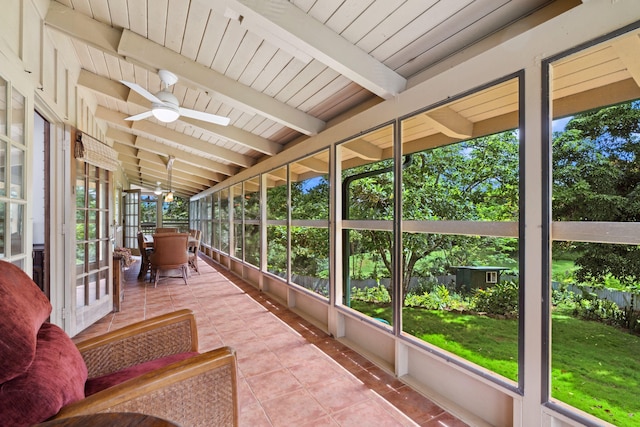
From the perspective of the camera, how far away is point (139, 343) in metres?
1.60

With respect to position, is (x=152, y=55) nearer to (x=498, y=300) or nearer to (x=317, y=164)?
(x=317, y=164)

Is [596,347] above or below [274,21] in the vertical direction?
below

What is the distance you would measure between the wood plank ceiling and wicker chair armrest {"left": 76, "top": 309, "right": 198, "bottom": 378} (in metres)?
1.79

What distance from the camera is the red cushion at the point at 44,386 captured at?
778 mm

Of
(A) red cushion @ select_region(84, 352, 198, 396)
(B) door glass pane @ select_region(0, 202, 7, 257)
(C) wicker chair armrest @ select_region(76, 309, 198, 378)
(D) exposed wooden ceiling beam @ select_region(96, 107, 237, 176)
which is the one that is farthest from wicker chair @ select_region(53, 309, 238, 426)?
(D) exposed wooden ceiling beam @ select_region(96, 107, 237, 176)

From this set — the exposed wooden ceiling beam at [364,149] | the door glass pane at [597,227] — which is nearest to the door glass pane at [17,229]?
the exposed wooden ceiling beam at [364,149]

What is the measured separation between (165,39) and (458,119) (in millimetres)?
2423

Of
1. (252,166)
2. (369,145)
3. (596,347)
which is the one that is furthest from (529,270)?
(252,166)

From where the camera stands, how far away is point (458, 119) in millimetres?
2518

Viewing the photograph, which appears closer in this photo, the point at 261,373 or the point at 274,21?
the point at 274,21

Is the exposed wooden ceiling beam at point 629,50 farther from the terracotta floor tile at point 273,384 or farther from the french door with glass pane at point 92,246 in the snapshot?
the french door with glass pane at point 92,246

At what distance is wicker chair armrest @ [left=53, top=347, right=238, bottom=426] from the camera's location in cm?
102

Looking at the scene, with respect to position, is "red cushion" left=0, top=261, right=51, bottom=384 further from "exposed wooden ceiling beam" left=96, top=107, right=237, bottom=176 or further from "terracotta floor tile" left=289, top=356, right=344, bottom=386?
"exposed wooden ceiling beam" left=96, top=107, right=237, bottom=176

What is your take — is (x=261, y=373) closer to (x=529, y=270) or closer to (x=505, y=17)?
(x=529, y=270)
